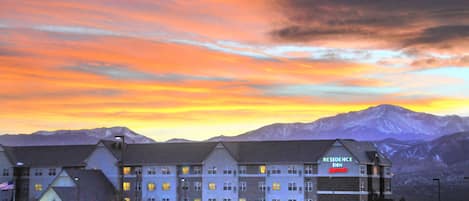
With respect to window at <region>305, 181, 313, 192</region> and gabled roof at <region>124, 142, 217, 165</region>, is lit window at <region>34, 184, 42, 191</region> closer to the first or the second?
gabled roof at <region>124, 142, 217, 165</region>

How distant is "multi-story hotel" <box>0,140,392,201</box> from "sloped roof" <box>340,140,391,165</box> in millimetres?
290

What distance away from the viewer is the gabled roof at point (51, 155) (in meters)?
166

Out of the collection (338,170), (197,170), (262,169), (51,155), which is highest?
(51,155)

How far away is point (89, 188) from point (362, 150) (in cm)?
5672

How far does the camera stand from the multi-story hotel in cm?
14675

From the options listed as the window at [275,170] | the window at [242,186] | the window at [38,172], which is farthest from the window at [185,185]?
the window at [38,172]

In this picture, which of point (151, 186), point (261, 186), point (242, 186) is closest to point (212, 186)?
point (242, 186)

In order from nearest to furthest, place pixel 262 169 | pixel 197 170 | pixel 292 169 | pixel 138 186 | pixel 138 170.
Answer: pixel 292 169 → pixel 262 169 → pixel 197 170 → pixel 138 186 → pixel 138 170

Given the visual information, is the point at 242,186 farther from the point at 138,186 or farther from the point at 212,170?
the point at 138,186

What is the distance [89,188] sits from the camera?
493ft

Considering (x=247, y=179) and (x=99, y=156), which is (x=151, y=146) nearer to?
(x=99, y=156)

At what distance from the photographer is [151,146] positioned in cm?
16712

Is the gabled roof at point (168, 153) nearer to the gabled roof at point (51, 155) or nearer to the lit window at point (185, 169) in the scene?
the lit window at point (185, 169)

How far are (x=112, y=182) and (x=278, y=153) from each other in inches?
1444
